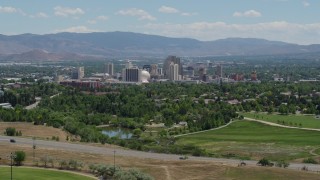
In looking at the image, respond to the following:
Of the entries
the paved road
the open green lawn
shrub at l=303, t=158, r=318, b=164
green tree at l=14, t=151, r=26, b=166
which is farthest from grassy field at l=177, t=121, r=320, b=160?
green tree at l=14, t=151, r=26, b=166

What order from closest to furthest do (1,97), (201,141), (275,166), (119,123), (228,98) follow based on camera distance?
(275,166) < (201,141) < (119,123) < (1,97) < (228,98)

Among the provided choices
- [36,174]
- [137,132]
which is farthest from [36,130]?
[36,174]

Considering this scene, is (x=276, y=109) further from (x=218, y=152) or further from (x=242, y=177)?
(x=242, y=177)

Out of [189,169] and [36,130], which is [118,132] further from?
[189,169]

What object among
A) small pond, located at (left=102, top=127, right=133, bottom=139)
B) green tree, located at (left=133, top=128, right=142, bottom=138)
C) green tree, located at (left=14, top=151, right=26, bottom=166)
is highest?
green tree, located at (left=14, top=151, right=26, bottom=166)

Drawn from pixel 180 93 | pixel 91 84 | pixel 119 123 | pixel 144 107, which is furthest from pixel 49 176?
pixel 91 84

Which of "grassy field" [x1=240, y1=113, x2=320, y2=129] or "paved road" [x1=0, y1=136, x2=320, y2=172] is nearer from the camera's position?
"paved road" [x1=0, y1=136, x2=320, y2=172]

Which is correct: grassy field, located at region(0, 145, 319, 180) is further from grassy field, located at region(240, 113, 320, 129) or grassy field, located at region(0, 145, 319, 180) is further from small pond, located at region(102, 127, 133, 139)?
grassy field, located at region(240, 113, 320, 129)
